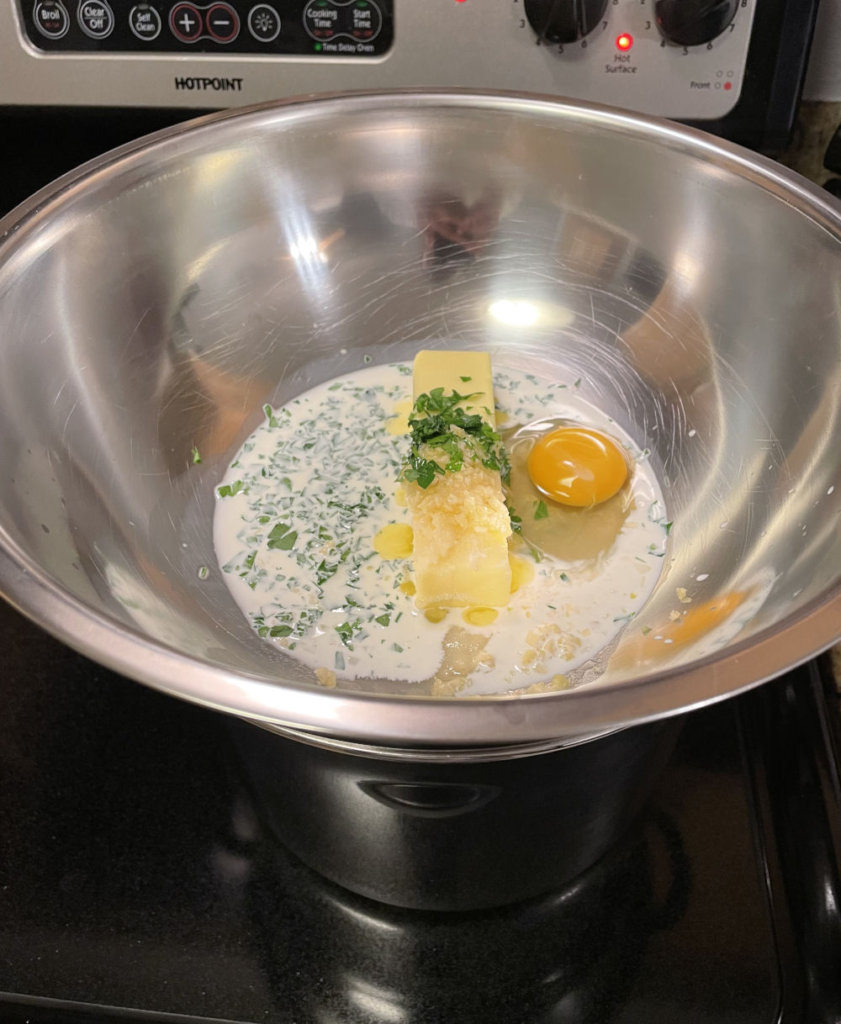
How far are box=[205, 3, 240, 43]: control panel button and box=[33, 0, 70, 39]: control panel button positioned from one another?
6.5 inches

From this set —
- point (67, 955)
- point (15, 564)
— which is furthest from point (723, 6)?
point (67, 955)

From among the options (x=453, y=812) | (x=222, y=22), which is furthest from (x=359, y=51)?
(x=453, y=812)

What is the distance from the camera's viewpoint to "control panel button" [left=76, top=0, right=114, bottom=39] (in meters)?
1.06

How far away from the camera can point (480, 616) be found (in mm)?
1009

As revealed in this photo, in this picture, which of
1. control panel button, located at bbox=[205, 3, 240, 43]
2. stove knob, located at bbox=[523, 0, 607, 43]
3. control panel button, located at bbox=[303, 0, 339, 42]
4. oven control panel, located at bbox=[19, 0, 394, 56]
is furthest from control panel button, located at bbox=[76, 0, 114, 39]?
stove knob, located at bbox=[523, 0, 607, 43]

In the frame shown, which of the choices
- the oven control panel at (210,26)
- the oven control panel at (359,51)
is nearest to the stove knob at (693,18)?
the oven control panel at (359,51)

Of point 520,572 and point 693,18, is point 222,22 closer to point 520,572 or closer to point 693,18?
point 693,18

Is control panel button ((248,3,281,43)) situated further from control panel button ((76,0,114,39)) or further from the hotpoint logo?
control panel button ((76,0,114,39))

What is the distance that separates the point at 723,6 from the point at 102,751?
105 cm

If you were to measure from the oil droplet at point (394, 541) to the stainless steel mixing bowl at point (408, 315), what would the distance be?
19 centimetres

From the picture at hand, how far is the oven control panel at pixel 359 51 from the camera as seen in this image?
3.38 ft

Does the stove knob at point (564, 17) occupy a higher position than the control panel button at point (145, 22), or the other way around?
the stove knob at point (564, 17)

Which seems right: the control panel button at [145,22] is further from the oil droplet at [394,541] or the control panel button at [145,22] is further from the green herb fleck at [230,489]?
the oil droplet at [394,541]

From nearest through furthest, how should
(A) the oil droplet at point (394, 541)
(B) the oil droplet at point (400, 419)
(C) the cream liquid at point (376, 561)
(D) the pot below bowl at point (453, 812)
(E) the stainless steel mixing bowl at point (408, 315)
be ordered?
(D) the pot below bowl at point (453, 812) < (E) the stainless steel mixing bowl at point (408, 315) < (C) the cream liquid at point (376, 561) < (A) the oil droplet at point (394, 541) < (B) the oil droplet at point (400, 419)
